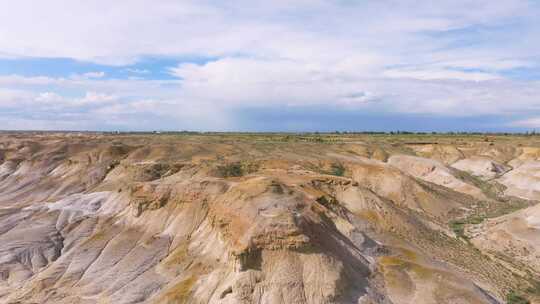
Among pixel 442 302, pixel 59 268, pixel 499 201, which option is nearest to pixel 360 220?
pixel 442 302

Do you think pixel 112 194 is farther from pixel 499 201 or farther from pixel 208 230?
pixel 499 201

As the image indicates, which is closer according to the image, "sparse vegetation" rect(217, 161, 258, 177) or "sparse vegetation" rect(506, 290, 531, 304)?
"sparse vegetation" rect(506, 290, 531, 304)

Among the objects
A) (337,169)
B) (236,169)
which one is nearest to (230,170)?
(236,169)

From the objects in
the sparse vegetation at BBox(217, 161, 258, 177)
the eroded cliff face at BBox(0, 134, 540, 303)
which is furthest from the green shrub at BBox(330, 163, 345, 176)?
the sparse vegetation at BBox(217, 161, 258, 177)

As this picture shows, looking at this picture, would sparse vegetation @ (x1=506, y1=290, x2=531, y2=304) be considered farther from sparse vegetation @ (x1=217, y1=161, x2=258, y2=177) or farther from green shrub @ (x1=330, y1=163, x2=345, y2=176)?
green shrub @ (x1=330, y1=163, x2=345, y2=176)

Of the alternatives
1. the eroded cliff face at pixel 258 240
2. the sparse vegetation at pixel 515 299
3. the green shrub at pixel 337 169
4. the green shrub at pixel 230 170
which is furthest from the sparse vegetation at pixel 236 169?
the sparse vegetation at pixel 515 299

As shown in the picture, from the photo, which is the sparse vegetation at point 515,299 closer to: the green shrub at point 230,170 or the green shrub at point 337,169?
the green shrub at point 230,170

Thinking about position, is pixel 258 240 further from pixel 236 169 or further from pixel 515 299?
pixel 236 169

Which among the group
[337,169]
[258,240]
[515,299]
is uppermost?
[258,240]
